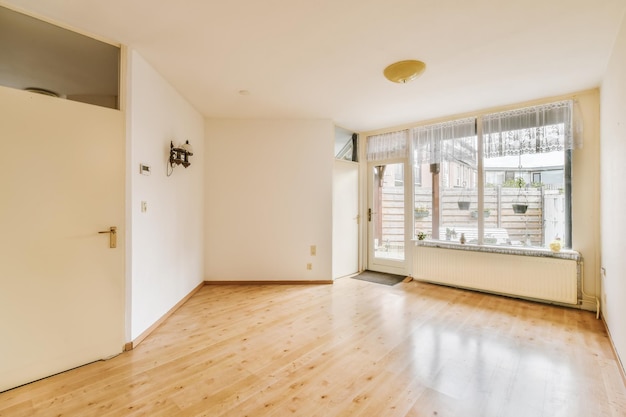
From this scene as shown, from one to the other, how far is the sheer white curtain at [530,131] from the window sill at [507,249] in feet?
4.06

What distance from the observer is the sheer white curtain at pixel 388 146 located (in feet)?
14.8

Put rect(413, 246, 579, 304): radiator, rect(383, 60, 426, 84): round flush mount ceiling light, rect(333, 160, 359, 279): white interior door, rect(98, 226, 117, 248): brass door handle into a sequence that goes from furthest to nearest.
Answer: rect(333, 160, 359, 279): white interior door → rect(413, 246, 579, 304): radiator → rect(383, 60, 426, 84): round flush mount ceiling light → rect(98, 226, 117, 248): brass door handle

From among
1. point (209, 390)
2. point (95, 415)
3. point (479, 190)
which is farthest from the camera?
point (479, 190)

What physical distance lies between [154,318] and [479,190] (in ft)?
14.4

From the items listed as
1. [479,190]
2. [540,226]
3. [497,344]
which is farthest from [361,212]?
[497,344]

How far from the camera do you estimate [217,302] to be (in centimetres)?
341

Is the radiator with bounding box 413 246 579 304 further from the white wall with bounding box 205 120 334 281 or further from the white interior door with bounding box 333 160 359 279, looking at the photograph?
the white wall with bounding box 205 120 334 281

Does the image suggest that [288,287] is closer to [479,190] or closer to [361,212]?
[361,212]

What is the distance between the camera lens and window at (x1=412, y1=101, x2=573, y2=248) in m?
3.33

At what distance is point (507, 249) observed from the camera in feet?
11.6

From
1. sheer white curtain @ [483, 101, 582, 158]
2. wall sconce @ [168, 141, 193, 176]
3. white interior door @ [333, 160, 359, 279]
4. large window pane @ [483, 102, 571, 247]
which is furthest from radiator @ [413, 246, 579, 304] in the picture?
wall sconce @ [168, 141, 193, 176]

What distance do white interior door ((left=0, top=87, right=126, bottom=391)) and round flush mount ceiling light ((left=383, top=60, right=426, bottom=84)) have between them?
2.44 m

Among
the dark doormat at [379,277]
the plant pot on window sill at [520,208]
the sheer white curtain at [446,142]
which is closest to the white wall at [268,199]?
the dark doormat at [379,277]

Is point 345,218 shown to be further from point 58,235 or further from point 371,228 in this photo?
point 58,235
